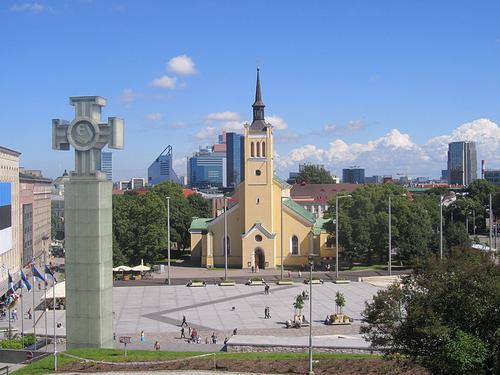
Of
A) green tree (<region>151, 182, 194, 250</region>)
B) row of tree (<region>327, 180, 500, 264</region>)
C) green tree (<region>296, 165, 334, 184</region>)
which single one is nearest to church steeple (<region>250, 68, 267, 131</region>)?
row of tree (<region>327, 180, 500, 264</region>)

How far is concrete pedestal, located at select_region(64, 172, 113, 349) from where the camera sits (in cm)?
3153

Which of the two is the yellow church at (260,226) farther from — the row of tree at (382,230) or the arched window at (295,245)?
the row of tree at (382,230)

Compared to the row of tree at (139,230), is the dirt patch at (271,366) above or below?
below

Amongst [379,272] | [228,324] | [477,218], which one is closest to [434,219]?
→ [379,272]

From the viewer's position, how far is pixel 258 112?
80.7 m

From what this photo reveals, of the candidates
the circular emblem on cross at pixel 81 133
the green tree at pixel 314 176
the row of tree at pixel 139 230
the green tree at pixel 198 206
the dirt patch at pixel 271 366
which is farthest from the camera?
the green tree at pixel 314 176

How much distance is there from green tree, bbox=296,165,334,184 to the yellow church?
10016 centimetres

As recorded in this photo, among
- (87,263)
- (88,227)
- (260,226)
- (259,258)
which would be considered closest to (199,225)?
(259,258)

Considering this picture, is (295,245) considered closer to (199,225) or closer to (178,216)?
(199,225)

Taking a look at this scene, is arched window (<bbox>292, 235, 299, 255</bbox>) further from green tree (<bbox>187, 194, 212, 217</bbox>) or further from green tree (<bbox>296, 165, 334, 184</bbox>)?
green tree (<bbox>296, 165, 334, 184</bbox>)

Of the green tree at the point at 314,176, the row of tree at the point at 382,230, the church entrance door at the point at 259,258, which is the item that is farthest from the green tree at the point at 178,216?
the green tree at the point at 314,176

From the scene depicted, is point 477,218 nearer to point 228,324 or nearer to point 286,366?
point 228,324

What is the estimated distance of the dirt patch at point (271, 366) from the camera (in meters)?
27.5

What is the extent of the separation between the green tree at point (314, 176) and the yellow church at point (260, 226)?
10016 centimetres
